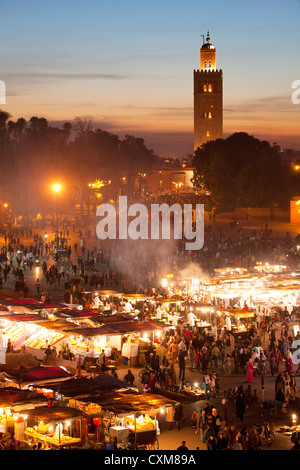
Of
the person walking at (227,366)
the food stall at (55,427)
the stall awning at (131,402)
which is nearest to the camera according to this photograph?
the food stall at (55,427)

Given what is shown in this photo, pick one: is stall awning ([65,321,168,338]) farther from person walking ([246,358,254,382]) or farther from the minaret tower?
the minaret tower

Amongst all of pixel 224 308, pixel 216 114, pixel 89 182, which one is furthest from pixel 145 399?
pixel 216 114

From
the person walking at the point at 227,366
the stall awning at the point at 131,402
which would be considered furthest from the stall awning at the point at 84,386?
the person walking at the point at 227,366

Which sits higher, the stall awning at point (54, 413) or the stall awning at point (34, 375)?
the stall awning at point (34, 375)

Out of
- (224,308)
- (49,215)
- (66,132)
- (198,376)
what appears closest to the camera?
(198,376)

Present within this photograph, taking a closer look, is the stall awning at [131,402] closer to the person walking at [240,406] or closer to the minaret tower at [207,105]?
the person walking at [240,406]

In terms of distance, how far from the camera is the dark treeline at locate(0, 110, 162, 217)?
6725cm

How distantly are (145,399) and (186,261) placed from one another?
2242 cm

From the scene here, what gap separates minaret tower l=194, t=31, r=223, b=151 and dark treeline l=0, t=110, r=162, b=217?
30.8 feet

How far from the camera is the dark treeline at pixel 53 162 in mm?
67250

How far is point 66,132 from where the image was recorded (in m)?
76.3

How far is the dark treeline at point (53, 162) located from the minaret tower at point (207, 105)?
30.8ft

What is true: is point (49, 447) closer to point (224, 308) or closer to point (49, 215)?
Answer: point (224, 308)

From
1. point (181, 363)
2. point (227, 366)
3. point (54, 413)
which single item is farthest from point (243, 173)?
point (54, 413)
